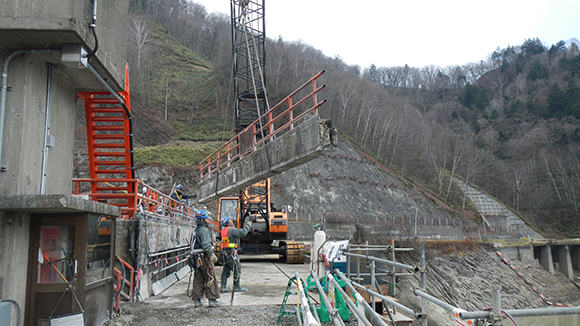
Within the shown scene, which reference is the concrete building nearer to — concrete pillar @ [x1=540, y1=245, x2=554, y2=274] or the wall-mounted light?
the wall-mounted light

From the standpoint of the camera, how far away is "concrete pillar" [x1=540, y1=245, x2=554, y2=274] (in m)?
37.9

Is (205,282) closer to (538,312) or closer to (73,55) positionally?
(73,55)

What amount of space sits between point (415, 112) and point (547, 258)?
48.9 m

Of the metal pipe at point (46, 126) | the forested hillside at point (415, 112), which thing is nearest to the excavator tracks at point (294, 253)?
the metal pipe at point (46, 126)

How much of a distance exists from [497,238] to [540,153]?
39183 mm

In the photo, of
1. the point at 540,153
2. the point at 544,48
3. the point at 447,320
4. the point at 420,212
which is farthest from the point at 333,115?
the point at 544,48

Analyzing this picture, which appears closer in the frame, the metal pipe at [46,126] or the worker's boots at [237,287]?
the metal pipe at [46,126]

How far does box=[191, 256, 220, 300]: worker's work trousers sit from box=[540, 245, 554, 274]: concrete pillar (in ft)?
130

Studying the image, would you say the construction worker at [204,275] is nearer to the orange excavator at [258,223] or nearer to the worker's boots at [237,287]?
the worker's boots at [237,287]

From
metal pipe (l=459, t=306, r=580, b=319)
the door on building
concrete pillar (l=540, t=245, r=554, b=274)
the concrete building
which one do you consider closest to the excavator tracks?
the concrete building

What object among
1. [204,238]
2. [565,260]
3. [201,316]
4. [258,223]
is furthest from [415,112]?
[201,316]

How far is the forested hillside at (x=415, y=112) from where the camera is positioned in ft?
175

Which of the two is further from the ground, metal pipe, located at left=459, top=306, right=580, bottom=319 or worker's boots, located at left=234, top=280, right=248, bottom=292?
metal pipe, located at left=459, top=306, right=580, bottom=319

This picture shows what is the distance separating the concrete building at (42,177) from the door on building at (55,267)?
11mm
